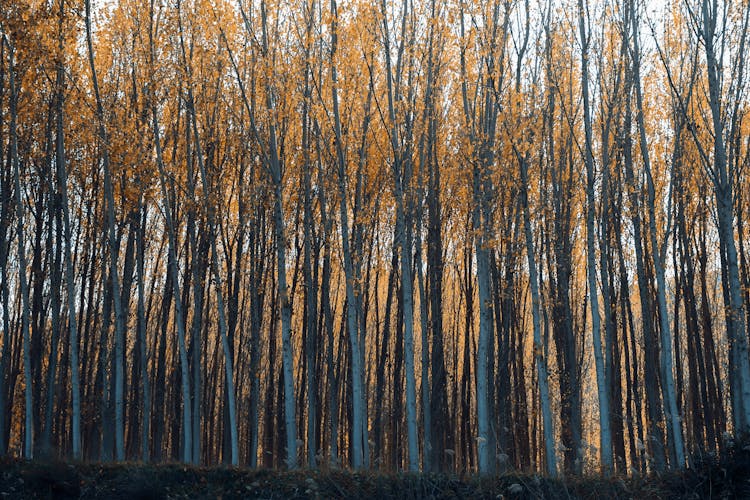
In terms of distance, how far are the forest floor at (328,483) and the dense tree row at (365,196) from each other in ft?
3.70

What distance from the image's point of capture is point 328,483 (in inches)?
316

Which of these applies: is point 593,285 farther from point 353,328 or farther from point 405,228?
point 353,328

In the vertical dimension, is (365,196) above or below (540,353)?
above

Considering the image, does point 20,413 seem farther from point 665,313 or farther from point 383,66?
point 665,313

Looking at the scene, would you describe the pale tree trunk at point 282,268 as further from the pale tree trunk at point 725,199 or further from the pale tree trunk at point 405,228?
the pale tree trunk at point 725,199

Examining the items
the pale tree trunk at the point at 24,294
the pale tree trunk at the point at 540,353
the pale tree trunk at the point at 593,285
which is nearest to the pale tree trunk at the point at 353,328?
the pale tree trunk at the point at 540,353

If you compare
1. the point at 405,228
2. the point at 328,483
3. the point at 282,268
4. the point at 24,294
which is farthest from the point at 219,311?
the point at 328,483

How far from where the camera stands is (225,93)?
14734mm

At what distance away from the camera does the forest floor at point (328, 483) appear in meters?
7.22

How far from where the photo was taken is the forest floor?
7219 millimetres

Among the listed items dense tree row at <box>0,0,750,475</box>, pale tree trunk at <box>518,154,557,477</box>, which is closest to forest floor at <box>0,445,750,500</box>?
dense tree row at <box>0,0,750,475</box>

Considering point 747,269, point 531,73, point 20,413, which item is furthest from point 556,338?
point 20,413

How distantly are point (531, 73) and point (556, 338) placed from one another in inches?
229

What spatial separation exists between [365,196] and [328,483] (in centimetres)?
868
